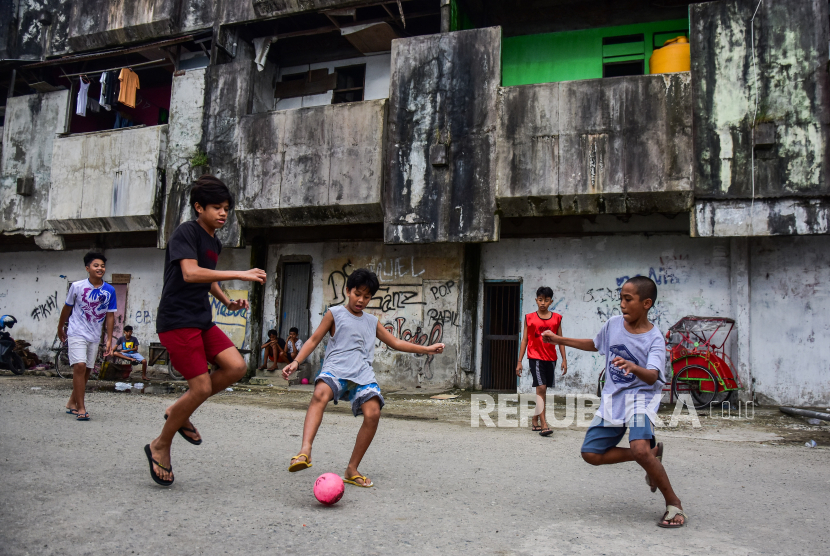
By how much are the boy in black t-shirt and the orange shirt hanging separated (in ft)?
44.6

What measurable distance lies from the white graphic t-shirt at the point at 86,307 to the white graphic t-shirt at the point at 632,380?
19.2 feet

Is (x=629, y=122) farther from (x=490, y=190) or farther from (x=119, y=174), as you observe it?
(x=119, y=174)

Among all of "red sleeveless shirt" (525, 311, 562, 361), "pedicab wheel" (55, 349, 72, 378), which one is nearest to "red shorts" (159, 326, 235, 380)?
"red sleeveless shirt" (525, 311, 562, 361)

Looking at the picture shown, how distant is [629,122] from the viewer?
11398 millimetres

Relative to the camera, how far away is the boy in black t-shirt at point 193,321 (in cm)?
398

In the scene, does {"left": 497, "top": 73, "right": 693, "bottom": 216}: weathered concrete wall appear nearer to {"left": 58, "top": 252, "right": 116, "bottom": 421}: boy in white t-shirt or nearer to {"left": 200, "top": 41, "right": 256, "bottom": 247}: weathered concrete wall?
{"left": 200, "top": 41, "right": 256, "bottom": 247}: weathered concrete wall

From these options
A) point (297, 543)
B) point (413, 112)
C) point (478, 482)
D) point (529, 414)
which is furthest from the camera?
point (413, 112)

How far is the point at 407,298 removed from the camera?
13.9 m

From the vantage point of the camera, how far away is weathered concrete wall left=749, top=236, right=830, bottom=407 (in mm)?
11375

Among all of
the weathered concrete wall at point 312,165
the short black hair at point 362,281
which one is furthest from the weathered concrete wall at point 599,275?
the short black hair at point 362,281

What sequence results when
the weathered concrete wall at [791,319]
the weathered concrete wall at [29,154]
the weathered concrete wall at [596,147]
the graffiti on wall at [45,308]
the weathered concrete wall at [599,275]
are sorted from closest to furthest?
the weathered concrete wall at [596,147], the weathered concrete wall at [791,319], the weathered concrete wall at [599,275], the weathered concrete wall at [29,154], the graffiti on wall at [45,308]

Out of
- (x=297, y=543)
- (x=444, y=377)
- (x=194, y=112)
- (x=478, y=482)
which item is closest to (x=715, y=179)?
(x=444, y=377)

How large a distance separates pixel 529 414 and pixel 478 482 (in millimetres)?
5158

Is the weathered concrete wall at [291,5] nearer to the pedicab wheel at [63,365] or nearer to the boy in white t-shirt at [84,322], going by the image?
the boy in white t-shirt at [84,322]
